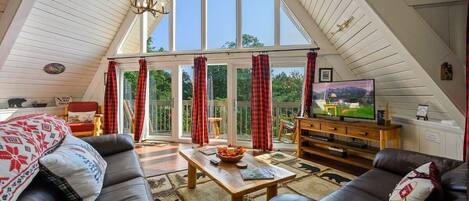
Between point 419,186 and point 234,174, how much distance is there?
3.86 feet

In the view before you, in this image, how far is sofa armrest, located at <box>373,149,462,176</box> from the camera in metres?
1.63

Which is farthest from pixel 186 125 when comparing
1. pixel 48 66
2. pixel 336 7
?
pixel 336 7

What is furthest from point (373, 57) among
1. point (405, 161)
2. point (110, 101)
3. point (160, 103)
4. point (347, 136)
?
point (110, 101)

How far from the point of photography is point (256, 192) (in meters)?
2.46

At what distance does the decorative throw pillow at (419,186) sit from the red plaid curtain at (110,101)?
16.2 feet

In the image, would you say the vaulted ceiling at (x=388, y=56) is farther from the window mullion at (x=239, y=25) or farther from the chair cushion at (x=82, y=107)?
the chair cushion at (x=82, y=107)

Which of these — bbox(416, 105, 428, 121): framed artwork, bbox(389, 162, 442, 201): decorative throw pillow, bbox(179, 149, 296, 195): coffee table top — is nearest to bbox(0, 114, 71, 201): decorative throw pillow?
bbox(179, 149, 296, 195): coffee table top

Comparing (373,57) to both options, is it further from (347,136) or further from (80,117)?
(80,117)

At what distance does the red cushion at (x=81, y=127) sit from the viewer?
4.34 meters

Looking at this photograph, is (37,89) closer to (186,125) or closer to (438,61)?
(186,125)

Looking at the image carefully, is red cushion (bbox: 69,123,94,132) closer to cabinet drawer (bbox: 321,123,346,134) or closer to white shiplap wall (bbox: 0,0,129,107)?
→ white shiplap wall (bbox: 0,0,129,107)

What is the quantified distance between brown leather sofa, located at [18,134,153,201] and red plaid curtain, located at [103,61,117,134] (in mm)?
2833

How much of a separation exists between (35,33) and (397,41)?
484cm

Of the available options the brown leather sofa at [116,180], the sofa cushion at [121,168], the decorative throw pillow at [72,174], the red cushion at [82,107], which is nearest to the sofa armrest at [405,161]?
the brown leather sofa at [116,180]
